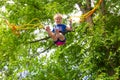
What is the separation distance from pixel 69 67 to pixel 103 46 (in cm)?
196

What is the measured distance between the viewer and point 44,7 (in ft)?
35.8

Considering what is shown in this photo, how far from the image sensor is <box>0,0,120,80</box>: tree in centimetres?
1050

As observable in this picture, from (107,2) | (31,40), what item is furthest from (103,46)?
(31,40)

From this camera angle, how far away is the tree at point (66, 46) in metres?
10.5

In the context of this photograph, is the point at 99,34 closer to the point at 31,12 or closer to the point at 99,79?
the point at 99,79

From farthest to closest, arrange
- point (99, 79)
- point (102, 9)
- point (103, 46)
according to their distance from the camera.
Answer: point (102, 9) < point (103, 46) < point (99, 79)

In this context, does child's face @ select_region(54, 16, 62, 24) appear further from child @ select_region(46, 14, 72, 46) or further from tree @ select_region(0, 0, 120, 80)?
tree @ select_region(0, 0, 120, 80)

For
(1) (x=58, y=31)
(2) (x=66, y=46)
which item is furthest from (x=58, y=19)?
(2) (x=66, y=46)

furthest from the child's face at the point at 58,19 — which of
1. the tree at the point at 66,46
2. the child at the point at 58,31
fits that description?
the tree at the point at 66,46

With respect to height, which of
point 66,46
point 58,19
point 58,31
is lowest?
point 66,46

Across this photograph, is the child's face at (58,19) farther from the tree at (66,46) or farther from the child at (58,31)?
the tree at (66,46)

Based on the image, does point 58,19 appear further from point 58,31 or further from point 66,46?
point 66,46

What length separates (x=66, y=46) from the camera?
1155cm

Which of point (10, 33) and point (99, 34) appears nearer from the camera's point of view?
point (99, 34)
